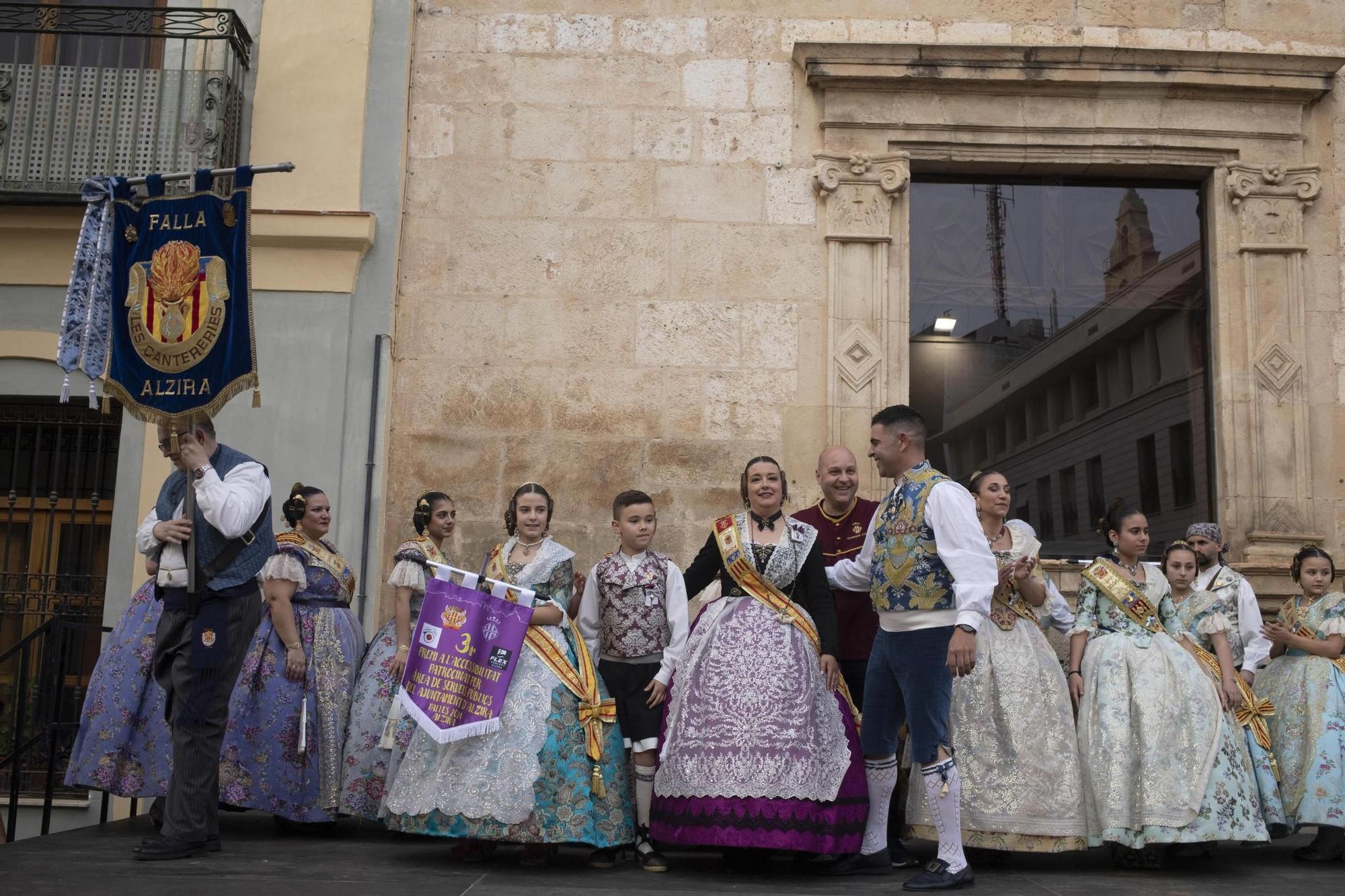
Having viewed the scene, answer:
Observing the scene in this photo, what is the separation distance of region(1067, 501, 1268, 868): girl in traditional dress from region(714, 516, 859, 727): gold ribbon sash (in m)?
1.15

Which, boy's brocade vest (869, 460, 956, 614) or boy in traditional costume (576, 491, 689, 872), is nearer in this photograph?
boy's brocade vest (869, 460, 956, 614)

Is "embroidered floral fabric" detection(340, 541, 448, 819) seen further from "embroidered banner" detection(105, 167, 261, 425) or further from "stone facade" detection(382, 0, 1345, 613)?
"stone facade" detection(382, 0, 1345, 613)

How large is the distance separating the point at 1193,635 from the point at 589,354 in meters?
4.07

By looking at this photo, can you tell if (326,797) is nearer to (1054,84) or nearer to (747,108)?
(747,108)

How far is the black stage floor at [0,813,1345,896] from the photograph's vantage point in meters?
5.06

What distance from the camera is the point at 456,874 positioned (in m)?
5.52

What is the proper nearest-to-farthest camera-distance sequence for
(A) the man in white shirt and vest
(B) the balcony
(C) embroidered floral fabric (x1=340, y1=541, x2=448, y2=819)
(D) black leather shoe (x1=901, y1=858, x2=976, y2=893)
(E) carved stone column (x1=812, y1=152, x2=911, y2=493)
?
1. (D) black leather shoe (x1=901, y1=858, x2=976, y2=893)
2. (C) embroidered floral fabric (x1=340, y1=541, x2=448, y2=819)
3. (A) the man in white shirt and vest
4. (E) carved stone column (x1=812, y1=152, x2=911, y2=493)
5. (B) the balcony

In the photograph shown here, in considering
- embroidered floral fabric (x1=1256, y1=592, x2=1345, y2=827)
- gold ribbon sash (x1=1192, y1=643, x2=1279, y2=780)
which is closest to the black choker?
gold ribbon sash (x1=1192, y1=643, x2=1279, y2=780)

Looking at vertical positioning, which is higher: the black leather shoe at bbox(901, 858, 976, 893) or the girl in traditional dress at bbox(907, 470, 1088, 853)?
the girl in traditional dress at bbox(907, 470, 1088, 853)

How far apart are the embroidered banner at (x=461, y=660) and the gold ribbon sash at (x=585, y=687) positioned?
0.12 metres

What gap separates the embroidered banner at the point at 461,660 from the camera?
581cm

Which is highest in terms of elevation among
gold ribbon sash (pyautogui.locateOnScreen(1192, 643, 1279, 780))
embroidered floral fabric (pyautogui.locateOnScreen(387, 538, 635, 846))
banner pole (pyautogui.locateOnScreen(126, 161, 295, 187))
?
banner pole (pyautogui.locateOnScreen(126, 161, 295, 187))

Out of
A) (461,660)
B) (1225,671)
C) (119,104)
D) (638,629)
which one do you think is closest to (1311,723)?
(1225,671)

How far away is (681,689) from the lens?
19.2 ft
